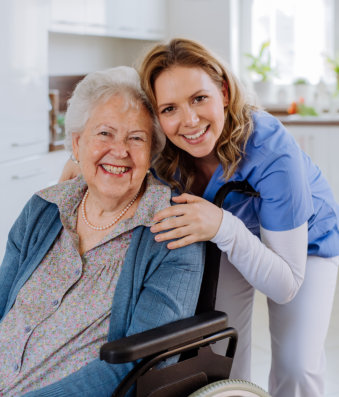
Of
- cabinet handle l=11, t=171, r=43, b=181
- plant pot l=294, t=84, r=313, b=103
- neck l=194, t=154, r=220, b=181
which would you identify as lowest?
cabinet handle l=11, t=171, r=43, b=181

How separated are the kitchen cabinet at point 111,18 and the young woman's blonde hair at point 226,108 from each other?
7.45 feet

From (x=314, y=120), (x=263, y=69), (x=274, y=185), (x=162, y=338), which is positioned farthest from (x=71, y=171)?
(x=263, y=69)

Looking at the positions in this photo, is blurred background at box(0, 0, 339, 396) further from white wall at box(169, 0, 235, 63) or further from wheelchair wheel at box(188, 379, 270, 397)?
wheelchair wheel at box(188, 379, 270, 397)

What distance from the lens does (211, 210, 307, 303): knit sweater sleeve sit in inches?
60.9

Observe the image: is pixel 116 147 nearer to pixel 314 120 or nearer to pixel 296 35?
pixel 314 120

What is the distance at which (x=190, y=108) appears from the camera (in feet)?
5.38

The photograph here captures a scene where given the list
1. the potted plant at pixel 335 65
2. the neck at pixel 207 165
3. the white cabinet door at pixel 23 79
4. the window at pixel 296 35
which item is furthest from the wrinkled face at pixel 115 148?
the window at pixel 296 35

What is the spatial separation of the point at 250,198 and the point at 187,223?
37cm

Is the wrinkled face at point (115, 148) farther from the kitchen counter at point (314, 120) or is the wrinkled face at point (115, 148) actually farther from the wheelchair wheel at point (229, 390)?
the kitchen counter at point (314, 120)

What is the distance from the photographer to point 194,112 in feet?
5.37

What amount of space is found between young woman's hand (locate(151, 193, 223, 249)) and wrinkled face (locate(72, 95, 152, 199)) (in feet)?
0.48

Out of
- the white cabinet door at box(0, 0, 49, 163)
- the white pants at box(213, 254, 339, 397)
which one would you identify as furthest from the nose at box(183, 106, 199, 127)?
the white cabinet door at box(0, 0, 49, 163)

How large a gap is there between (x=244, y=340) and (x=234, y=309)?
145mm

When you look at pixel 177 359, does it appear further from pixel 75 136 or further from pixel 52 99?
pixel 52 99
